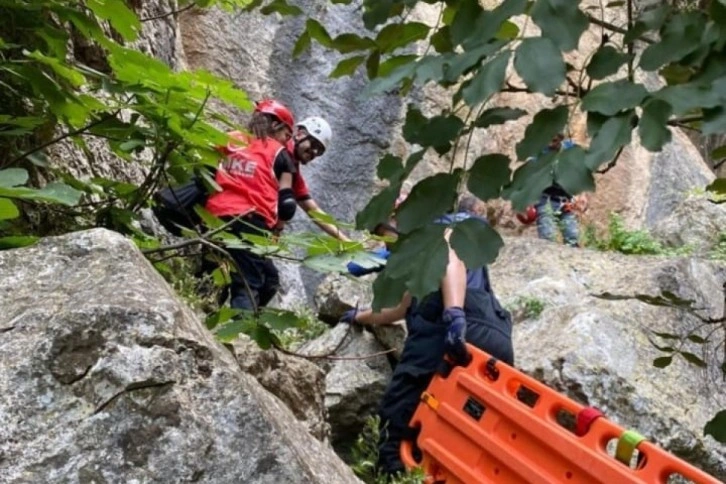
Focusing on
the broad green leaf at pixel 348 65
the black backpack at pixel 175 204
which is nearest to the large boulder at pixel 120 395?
the broad green leaf at pixel 348 65

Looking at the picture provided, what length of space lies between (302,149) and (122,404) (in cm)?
459

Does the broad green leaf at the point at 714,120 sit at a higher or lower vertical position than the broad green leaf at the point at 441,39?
higher

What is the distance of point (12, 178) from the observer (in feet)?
5.46

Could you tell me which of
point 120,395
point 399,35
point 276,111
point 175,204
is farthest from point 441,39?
point 276,111

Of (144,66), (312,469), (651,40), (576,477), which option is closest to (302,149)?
(576,477)

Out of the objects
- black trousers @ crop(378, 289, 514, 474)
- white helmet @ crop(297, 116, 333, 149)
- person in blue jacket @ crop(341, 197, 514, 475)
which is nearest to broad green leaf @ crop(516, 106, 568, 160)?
person in blue jacket @ crop(341, 197, 514, 475)

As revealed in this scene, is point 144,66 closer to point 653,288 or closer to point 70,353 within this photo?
point 70,353

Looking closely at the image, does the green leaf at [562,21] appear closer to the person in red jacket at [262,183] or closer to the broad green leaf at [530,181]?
the broad green leaf at [530,181]

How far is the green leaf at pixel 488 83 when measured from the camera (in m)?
1.00

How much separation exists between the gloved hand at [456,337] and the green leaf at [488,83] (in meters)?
3.24

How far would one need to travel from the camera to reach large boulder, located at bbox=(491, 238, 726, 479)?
5203mm

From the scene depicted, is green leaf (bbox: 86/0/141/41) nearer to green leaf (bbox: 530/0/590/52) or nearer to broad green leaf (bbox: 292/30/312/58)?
broad green leaf (bbox: 292/30/312/58)

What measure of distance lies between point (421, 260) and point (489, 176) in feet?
0.45

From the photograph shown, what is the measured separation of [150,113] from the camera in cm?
244
